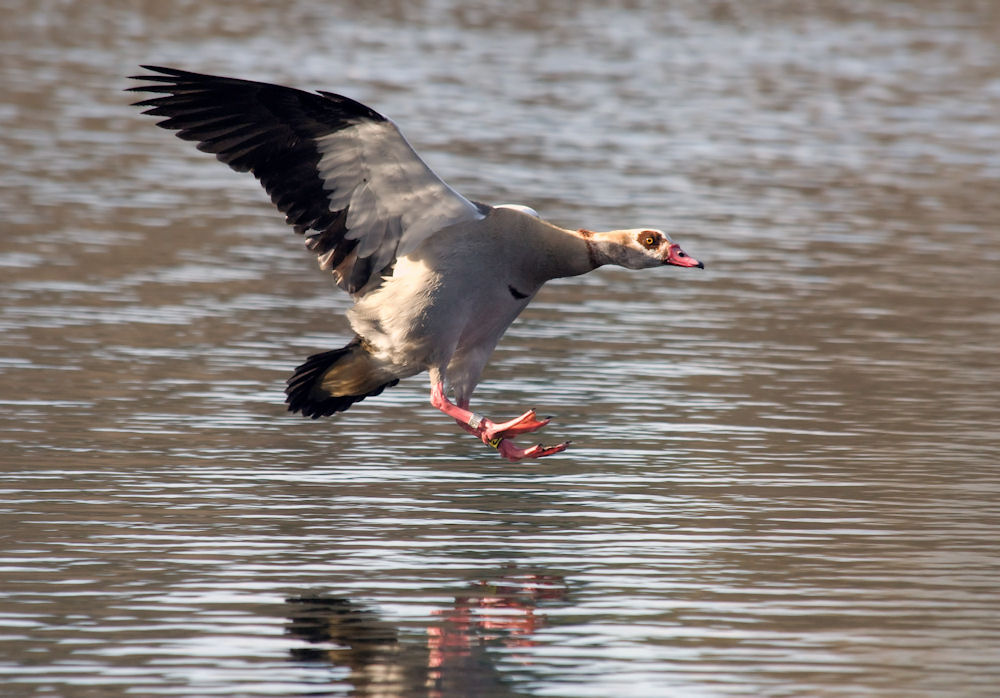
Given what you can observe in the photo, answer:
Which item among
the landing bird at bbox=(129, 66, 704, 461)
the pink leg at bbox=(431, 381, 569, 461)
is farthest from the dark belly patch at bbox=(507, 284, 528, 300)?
the pink leg at bbox=(431, 381, 569, 461)

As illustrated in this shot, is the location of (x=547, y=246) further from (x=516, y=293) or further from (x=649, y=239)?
(x=649, y=239)

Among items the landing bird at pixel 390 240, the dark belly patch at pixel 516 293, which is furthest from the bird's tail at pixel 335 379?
the dark belly patch at pixel 516 293

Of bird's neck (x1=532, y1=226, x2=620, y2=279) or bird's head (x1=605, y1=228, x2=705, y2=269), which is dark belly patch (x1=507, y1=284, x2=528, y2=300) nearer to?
bird's neck (x1=532, y1=226, x2=620, y2=279)

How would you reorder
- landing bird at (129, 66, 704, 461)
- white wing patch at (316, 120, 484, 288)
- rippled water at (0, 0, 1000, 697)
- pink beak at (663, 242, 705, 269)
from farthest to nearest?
pink beak at (663, 242, 705, 269) < landing bird at (129, 66, 704, 461) < white wing patch at (316, 120, 484, 288) < rippled water at (0, 0, 1000, 697)

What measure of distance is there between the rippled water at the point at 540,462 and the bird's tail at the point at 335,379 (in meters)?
0.42

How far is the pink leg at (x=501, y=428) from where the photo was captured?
9.66 meters

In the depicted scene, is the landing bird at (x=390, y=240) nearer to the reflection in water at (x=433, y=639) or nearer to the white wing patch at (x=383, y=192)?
the white wing patch at (x=383, y=192)

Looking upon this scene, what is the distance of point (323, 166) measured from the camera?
969 centimetres

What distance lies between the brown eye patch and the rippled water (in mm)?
1390

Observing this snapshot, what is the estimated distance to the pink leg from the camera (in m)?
9.66

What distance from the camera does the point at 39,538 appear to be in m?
8.87

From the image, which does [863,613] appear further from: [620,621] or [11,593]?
[11,593]

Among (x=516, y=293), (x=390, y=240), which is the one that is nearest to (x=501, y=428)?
(x=516, y=293)

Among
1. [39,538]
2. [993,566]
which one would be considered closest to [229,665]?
[39,538]
